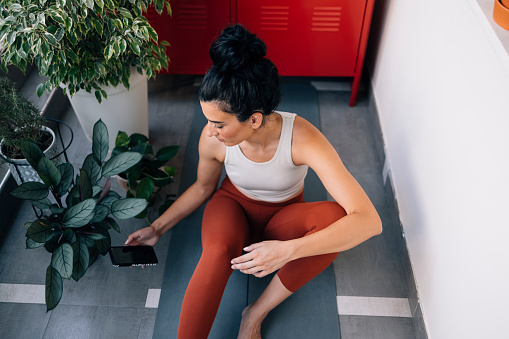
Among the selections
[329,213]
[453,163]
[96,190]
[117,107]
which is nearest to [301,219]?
[329,213]

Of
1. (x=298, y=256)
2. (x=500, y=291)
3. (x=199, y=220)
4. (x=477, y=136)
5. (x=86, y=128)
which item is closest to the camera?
(x=500, y=291)

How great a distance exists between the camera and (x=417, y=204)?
1706 millimetres

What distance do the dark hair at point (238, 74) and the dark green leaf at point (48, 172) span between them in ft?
1.96

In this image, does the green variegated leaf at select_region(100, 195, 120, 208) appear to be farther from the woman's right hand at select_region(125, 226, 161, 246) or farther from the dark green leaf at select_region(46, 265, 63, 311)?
the dark green leaf at select_region(46, 265, 63, 311)

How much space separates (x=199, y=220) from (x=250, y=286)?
0.41 m

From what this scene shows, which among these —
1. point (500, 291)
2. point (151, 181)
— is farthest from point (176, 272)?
point (500, 291)

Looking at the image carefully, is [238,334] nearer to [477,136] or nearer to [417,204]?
[417,204]

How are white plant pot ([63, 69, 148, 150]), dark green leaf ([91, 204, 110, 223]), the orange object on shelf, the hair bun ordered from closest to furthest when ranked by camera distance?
the orange object on shelf, the hair bun, dark green leaf ([91, 204, 110, 223]), white plant pot ([63, 69, 148, 150])

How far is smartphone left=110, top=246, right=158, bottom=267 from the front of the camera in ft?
5.30

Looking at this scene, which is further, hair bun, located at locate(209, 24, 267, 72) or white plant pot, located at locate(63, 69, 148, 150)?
white plant pot, located at locate(63, 69, 148, 150)

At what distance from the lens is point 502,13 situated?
106cm

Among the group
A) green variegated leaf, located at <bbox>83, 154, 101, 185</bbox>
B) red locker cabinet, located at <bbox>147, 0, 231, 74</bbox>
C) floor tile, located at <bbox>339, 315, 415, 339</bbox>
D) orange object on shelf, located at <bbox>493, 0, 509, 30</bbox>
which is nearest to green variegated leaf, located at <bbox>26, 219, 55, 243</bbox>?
green variegated leaf, located at <bbox>83, 154, 101, 185</bbox>

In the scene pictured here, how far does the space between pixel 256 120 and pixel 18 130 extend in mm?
1020

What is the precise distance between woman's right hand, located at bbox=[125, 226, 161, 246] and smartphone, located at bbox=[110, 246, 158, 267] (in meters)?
0.02
